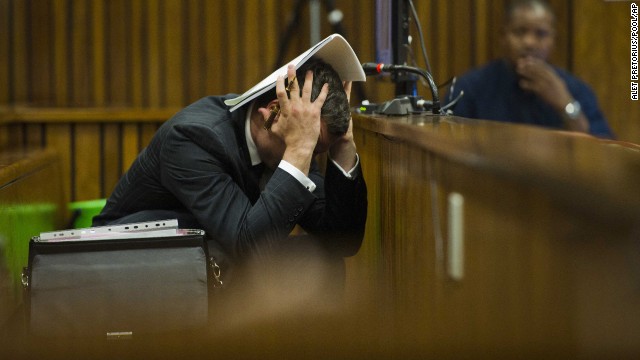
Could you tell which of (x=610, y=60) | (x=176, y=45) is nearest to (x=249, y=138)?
(x=176, y=45)

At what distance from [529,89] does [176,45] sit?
5.21 feet

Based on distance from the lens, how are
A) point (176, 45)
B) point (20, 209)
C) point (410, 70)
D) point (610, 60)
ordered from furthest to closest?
1. point (610, 60)
2. point (176, 45)
3. point (20, 209)
4. point (410, 70)

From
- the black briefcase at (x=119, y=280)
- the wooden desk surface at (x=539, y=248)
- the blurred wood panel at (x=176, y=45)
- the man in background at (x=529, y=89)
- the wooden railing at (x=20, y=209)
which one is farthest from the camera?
the blurred wood panel at (x=176, y=45)

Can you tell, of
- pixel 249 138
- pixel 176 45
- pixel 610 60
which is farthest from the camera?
pixel 610 60

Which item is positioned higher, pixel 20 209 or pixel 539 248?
pixel 539 248

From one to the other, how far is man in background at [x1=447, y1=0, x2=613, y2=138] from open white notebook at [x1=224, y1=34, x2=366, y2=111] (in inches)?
38.5

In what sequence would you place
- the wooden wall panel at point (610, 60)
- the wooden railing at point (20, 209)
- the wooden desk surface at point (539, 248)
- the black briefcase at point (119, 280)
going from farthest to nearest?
the wooden wall panel at point (610, 60) < the wooden railing at point (20, 209) < the black briefcase at point (119, 280) < the wooden desk surface at point (539, 248)

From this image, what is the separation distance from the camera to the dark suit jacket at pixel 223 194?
1578 millimetres

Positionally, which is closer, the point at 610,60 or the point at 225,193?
the point at 225,193

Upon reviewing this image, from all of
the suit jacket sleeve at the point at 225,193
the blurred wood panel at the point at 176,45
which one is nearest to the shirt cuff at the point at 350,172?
the suit jacket sleeve at the point at 225,193

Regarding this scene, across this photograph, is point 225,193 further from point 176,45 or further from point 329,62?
point 176,45

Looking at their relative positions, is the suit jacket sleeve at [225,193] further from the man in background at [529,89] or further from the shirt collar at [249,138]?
the man in background at [529,89]

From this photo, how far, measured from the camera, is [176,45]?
3.60 m

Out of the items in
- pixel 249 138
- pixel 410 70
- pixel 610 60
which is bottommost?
pixel 249 138
